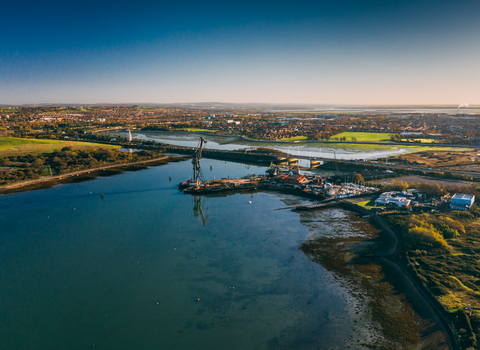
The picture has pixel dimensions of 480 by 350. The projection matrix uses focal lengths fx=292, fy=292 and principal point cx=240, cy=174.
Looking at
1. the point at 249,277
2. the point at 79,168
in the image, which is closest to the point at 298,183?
the point at 249,277

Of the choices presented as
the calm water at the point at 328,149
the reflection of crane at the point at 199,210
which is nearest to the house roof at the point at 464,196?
the reflection of crane at the point at 199,210

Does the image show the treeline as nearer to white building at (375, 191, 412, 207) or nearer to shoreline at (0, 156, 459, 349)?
shoreline at (0, 156, 459, 349)

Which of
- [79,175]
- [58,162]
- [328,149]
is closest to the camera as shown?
[79,175]

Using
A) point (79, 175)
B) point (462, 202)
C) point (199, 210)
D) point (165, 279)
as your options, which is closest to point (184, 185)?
point (199, 210)

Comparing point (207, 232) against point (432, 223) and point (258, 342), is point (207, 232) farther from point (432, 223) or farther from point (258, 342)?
point (432, 223)

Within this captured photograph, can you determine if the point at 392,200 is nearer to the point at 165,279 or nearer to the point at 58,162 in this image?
the point at 165,279

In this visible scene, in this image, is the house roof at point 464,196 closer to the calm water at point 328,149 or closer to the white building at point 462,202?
the white building at point 462,202

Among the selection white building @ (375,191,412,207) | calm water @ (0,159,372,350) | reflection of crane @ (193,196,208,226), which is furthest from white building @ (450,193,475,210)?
reflection of crane @ (193,196,208,226)

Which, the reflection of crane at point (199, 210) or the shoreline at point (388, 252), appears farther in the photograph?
the reflection of crane at point (199, 210)
